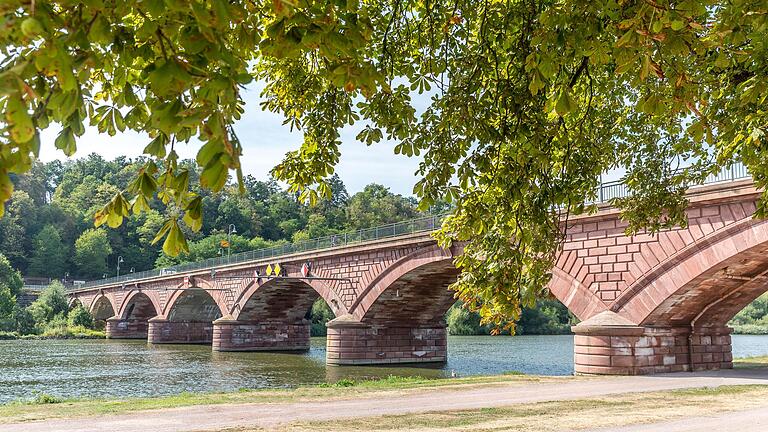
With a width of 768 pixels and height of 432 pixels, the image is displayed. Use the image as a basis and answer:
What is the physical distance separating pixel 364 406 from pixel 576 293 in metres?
10.4

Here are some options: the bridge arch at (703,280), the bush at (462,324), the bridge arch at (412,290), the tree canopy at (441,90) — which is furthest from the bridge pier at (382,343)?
the bush at (462,324)

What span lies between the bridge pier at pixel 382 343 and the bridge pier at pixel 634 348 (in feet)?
49.0

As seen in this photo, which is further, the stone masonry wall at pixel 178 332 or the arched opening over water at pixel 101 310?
the arched opening over water at pixel 101 310

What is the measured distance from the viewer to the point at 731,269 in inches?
683

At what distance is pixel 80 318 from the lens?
6438 centimetres

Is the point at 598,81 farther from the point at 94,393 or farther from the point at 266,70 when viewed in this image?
the point at 94,393

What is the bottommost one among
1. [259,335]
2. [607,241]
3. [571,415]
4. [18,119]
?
[259,335]

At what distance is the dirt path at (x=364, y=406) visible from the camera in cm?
952

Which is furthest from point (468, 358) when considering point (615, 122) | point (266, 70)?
point (266, 70)

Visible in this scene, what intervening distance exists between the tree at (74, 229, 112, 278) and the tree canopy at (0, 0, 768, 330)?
320 feet

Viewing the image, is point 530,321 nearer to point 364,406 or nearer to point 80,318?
point 80,318

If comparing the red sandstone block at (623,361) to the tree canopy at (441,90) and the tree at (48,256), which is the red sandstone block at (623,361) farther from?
the tree at (48,256)

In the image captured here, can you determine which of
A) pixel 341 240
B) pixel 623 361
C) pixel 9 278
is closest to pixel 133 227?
pixel 9 278

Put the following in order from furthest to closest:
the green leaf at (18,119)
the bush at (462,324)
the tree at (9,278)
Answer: the tree at (9,278), the bush at (462,324), the green leaf at (18,119)
